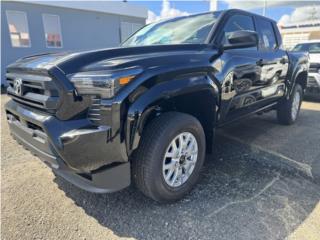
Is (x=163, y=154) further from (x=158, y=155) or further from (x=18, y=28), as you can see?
(x=18, y=28)

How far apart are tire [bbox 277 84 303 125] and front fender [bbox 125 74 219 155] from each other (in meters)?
Result: 3.08

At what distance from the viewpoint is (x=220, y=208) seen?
254 cm

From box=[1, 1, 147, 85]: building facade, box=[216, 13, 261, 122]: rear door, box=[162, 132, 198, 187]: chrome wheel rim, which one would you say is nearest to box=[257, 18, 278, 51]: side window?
box=[216, 13, 261, 122]: rear door

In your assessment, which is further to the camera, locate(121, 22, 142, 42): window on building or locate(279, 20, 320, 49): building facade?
locate(279, 20, 320, 49): building facade

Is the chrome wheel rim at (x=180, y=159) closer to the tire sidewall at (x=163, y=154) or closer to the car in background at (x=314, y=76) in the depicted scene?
the tire sidewall at (x=163, y=154)

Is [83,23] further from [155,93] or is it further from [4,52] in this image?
[155,93]

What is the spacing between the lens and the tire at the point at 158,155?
7.57ft

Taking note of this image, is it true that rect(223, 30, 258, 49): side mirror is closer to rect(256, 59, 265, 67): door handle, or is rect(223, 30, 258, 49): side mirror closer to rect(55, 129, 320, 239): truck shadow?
rect(256, 59, 265, 67): door handle

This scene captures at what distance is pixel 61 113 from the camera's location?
207 centimetres

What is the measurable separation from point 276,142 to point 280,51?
1540mm

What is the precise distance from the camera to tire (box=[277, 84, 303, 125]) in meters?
5.02

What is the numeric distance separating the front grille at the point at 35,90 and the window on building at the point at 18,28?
35.2 ft

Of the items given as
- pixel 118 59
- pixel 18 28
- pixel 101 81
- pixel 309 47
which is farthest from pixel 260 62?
pixel 18 28

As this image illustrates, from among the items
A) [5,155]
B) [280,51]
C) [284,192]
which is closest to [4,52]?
[5,155]
